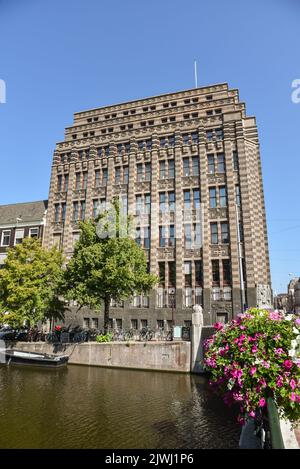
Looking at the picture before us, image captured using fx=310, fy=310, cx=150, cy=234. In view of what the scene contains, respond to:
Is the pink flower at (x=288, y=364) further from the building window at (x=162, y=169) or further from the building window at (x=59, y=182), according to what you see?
the building window at (x=59, y=182)

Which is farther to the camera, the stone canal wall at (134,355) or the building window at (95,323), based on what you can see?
the building window at (95,323)

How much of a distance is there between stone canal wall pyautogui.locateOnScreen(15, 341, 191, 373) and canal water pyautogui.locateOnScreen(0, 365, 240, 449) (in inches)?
103

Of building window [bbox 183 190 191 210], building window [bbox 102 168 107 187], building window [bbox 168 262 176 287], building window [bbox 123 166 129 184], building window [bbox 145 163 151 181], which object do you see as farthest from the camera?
building window [bbox 102 168 107 187]

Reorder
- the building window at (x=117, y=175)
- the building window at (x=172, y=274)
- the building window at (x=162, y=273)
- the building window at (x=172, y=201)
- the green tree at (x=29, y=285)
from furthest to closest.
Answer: the building window at (x=117, y=175) < the building window at (x=172, y=201) < the building window at (x=162, y=273) < the building window at (x=172, y=274) < the green tree at (x=29, y=285)

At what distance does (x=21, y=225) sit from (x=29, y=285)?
716 inches

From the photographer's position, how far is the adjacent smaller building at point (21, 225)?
45.2 m

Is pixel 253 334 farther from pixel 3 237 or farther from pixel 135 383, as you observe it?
pixel 3 237

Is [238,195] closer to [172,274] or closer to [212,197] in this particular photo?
[212,197]

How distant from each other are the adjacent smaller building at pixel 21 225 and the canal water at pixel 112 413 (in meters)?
26.3

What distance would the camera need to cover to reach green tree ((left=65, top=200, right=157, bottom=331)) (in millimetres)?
27031

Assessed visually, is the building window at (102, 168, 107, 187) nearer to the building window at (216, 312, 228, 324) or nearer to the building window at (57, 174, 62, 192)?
the building window at (57, 174, 62, 192)

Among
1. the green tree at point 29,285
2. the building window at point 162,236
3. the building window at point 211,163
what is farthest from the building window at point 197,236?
the green tree at point 29,285

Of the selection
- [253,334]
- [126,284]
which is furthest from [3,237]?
[253,334]

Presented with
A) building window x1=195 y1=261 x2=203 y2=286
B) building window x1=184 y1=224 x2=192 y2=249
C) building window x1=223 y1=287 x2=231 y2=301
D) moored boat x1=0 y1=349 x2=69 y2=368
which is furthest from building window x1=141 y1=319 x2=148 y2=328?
moored boat x1=0 y1=349 x2=69 y2=368
